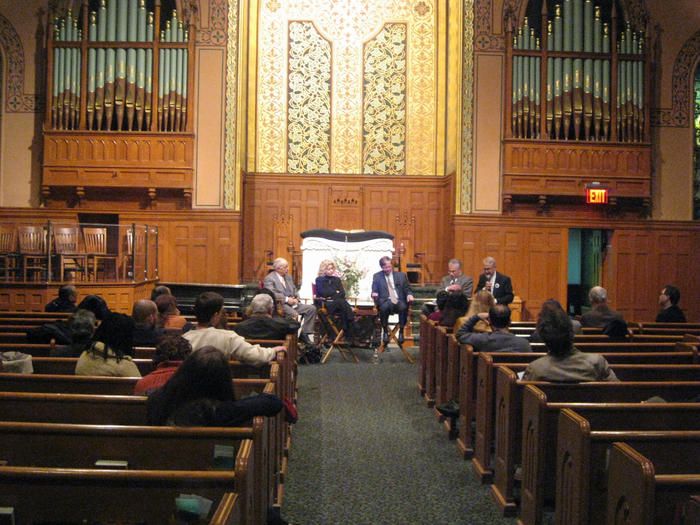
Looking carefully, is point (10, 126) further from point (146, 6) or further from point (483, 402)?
point (483, 402)

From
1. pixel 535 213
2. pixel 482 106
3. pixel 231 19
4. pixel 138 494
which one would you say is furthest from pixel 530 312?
pixel 138 494

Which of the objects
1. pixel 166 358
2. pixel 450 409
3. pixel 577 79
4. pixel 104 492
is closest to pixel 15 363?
pixel 166 358

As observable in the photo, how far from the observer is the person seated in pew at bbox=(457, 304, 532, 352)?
527 centimetres

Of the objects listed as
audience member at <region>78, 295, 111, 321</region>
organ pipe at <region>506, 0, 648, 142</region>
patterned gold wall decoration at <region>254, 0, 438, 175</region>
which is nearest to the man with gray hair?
audience member at <region>78, 295, 111, 321</region>

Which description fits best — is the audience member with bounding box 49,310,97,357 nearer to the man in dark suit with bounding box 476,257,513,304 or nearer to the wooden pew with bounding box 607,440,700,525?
the wooden pew with bounding box 607,440,700,525

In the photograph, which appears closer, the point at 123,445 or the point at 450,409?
the point at 123,445

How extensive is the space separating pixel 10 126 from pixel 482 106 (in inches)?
304

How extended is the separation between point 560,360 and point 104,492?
254 cm

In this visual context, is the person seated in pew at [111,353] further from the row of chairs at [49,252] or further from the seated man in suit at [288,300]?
the row of chairs at [49,252]

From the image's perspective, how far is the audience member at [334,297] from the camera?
373 inches

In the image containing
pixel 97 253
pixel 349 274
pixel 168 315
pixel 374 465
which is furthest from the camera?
pixel 349 274

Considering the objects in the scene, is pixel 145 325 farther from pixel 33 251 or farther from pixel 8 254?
pixel 8 254

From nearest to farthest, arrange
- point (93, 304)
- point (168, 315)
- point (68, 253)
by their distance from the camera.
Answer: point (168, 315) < point (93, 304) < point (68, 253)

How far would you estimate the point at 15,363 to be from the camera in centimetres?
443
